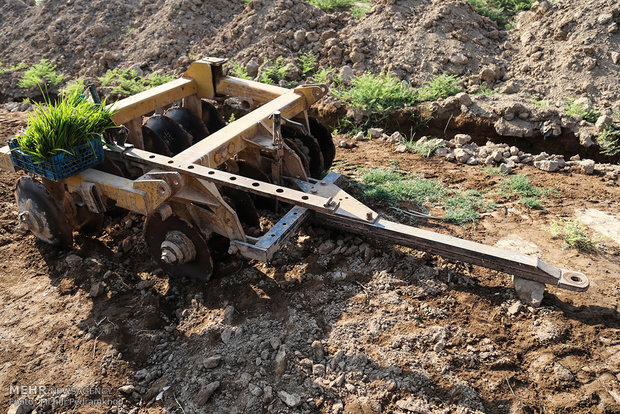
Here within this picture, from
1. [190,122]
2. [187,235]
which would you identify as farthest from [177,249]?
[190,122]

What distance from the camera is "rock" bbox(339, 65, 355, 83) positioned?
6984mm

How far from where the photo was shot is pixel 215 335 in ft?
10.6

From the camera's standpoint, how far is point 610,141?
551 cm

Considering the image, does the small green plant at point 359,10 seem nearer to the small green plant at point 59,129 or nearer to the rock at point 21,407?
the small green plant at point 59,129

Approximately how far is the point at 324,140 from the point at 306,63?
2896 millimetres

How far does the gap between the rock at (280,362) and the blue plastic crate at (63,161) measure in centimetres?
205

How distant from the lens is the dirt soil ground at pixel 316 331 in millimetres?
2734

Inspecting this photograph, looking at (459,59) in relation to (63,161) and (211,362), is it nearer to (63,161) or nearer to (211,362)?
(63,161)

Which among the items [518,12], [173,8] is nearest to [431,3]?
[518,12]

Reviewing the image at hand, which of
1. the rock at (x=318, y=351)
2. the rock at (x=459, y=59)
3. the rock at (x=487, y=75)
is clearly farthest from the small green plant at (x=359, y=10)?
the rock at (x=318, y=351)

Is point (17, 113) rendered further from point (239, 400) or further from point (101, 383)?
point (239, 400)

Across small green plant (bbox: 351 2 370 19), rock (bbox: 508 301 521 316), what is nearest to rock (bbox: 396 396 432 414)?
rock (bbox: 508 301 521 316)

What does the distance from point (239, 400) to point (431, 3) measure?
7.00 metres

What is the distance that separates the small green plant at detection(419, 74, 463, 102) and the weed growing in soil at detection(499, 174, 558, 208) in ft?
7.11
